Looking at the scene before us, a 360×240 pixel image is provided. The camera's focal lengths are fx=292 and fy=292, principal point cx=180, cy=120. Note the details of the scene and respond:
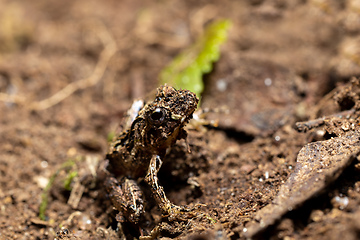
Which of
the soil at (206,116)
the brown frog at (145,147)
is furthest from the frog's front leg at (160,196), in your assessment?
the soil at (206,116)

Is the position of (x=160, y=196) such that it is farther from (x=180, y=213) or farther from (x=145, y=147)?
(x=145, y=147)

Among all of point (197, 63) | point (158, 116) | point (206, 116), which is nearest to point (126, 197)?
point (158, 116)

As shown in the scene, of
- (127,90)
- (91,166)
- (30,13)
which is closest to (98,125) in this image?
(127,90)

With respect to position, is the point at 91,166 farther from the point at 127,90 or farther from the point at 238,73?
the point at 238,73

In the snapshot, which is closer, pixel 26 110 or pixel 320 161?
pixel 320 161

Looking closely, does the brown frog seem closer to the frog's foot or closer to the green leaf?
the frog's foot

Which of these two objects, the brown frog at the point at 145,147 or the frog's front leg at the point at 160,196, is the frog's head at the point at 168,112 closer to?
the brown frog at the point at 145,147
